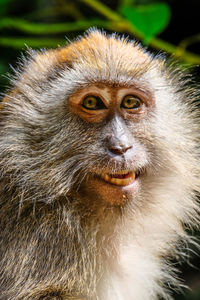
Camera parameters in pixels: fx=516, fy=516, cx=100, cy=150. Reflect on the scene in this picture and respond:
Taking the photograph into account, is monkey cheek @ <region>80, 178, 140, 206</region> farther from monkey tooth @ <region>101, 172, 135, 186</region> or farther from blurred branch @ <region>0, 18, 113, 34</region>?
blurred branch @ <region>0, 18, 113, 34</region>

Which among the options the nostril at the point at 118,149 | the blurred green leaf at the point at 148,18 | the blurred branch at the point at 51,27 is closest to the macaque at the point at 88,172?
the nostril at the point at 118,149

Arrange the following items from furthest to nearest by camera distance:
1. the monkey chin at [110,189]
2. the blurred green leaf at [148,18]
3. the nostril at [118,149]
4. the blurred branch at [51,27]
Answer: the blurred branch at [51,27]
the blurred green leaf at [148,18]
the monkey chin at [110,189]
the nostril at [118,149]

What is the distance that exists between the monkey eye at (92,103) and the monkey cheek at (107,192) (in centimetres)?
41

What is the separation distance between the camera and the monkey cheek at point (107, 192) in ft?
9.16

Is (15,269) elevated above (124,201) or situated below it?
below

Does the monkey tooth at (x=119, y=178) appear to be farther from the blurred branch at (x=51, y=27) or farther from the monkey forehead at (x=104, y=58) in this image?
the blurred branch at (x=51, y=27)

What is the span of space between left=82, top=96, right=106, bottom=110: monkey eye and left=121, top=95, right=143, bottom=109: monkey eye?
5.3 inches

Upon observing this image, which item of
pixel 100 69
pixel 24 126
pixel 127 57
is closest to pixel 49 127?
pixel 24 126

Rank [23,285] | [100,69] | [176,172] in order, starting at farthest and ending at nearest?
[176,172] < [100,69] < [23,285]

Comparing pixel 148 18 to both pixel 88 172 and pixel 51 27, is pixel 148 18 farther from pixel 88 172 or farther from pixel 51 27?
pixel 88 172

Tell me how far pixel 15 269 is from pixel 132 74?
128 cm

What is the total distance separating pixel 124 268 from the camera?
3.10 metres

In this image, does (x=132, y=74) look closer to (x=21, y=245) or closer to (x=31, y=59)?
(x=31, y=59)

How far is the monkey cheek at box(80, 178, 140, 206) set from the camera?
2793 millimetres
